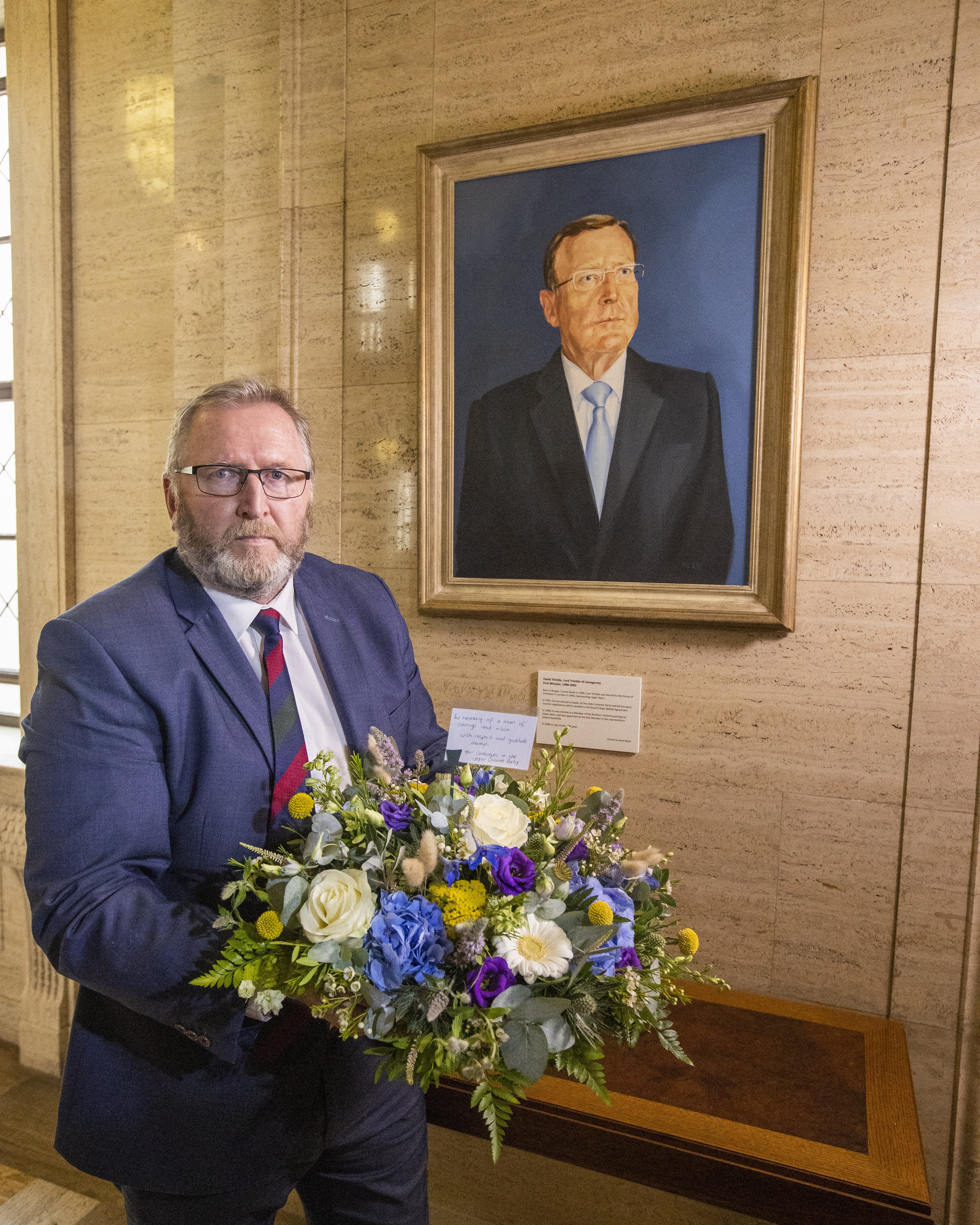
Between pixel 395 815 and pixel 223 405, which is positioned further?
pixel 223 405

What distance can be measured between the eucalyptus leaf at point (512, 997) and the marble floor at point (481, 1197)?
165 cm

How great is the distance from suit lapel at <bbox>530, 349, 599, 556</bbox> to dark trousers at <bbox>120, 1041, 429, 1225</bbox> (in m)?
1.50

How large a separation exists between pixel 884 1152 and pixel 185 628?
74.1 inches

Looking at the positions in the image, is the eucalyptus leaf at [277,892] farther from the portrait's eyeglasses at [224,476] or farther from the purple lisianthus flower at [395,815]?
the portrait's eyeglasses at [224,476]

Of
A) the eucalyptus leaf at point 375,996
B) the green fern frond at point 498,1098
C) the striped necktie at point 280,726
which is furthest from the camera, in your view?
the striped necktie at point 280,726

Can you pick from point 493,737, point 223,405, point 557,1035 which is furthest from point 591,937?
point 223,405

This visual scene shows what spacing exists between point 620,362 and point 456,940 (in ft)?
5.67

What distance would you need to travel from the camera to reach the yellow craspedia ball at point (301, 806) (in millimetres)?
1307

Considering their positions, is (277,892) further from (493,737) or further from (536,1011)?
(493,737)

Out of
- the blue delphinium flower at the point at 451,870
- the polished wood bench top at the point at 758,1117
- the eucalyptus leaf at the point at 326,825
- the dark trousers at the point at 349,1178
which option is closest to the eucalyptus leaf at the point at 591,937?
the blue delphinium flower at the point at 451,870

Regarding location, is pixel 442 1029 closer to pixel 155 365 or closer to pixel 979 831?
pixel 979 831

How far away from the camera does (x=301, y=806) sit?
1312mm

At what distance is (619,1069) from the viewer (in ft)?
6.54

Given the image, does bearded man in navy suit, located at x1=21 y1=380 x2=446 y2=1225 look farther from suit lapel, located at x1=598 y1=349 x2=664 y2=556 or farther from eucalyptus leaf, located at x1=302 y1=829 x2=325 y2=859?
suit lapel, located at x1=598 y1=349 x2=664 y2=556
